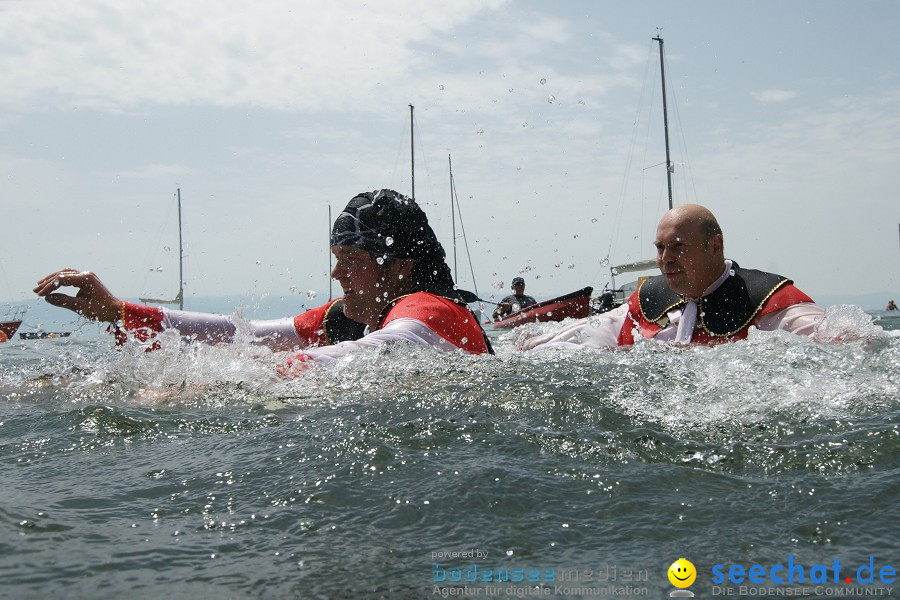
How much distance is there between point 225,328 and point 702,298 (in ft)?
11.5

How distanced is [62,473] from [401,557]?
4.50 feet

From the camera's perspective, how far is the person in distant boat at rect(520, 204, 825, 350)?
18.3 ft

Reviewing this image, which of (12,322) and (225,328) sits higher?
(225,328)

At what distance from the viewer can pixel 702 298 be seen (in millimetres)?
5898

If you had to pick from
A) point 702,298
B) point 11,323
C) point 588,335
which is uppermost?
point 702,298

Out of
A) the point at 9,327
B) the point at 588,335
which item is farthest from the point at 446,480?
the point at 9,327

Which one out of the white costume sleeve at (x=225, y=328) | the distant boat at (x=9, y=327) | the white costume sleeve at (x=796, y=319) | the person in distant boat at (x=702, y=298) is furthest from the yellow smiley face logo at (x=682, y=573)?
the distant boat at (x=9, y=327)

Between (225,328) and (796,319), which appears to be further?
(796,319)

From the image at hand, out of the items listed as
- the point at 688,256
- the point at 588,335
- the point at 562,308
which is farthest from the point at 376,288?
the point at 562,308

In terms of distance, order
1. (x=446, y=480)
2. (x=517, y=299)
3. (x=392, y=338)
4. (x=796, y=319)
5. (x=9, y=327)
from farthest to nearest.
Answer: (x=9, y=327)
(x=517, y=299)
(x=796, y=319)
(x=392, y=338)
(x=446, y=480)

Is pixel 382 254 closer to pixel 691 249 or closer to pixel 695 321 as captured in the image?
pixel 691 249

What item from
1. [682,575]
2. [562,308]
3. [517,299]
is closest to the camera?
[682,575]

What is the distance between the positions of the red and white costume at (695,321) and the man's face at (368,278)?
1.95m

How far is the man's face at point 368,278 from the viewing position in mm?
4402
